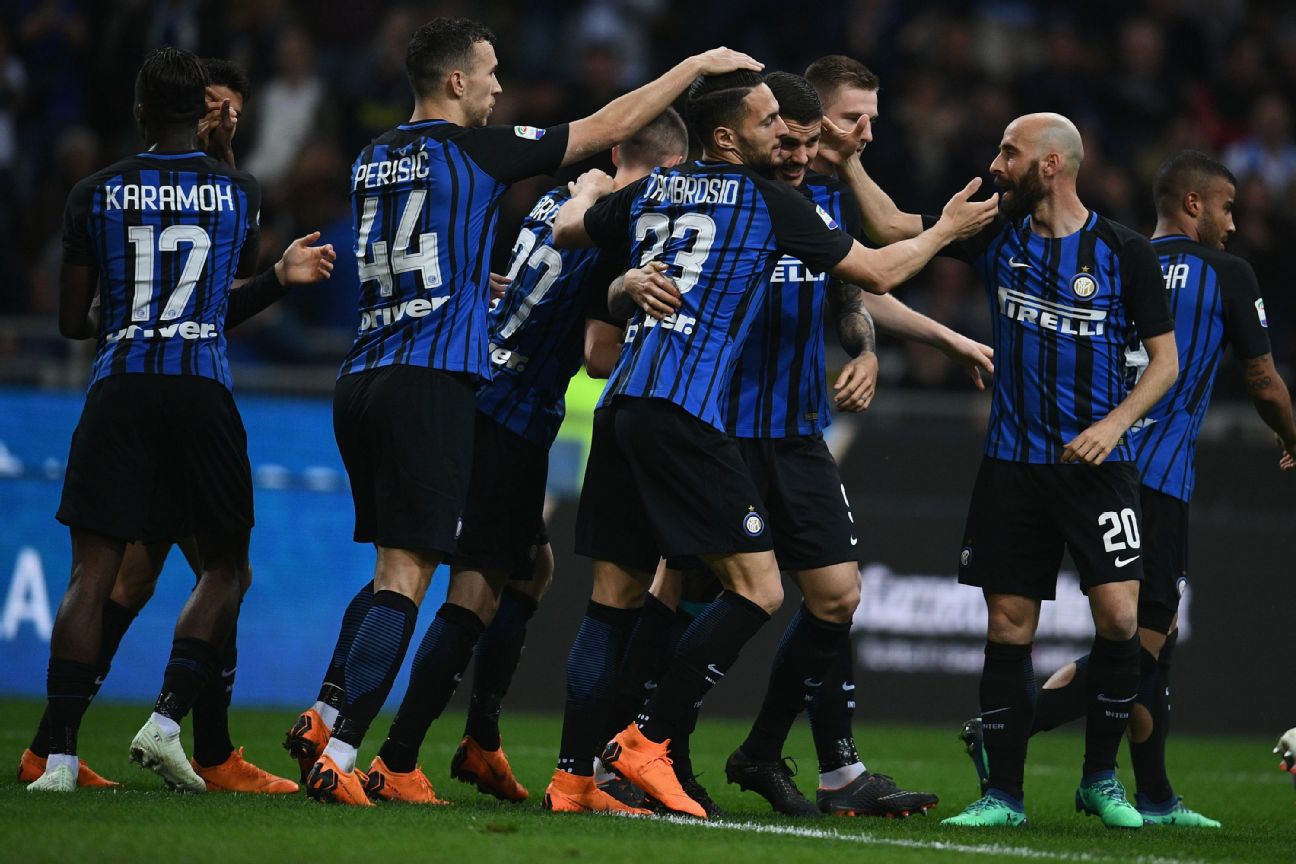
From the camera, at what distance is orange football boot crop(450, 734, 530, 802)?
6.20m

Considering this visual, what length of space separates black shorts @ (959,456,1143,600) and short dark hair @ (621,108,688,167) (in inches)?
61.9

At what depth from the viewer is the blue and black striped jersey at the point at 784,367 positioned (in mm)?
5926

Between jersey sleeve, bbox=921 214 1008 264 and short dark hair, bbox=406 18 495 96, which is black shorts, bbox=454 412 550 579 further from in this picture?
jersey sleeve, bbox=921 214 1008 264

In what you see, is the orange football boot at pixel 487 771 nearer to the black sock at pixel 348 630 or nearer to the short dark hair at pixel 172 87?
the black sock at pixel 348 630

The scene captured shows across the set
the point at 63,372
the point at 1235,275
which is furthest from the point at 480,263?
the point at 63,372

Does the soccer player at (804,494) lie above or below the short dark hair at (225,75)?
below

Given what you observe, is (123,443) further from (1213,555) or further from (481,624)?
(1213,555)

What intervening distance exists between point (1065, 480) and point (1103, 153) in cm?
917

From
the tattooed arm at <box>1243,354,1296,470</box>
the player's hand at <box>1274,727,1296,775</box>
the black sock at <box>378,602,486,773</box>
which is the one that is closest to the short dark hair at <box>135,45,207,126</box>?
the black sock at <box>378,602,486,773</box>

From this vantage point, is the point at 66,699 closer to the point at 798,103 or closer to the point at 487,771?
the point at 487,771

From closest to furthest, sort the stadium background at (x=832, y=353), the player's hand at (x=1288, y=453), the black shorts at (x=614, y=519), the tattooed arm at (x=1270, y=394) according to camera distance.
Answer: the black shorts at (x=614, y=519) → the tattooed arm at (x=1270, y=394) → the player's hand at (x=1288, y=453) → the stadium background at (x=832, y=353)

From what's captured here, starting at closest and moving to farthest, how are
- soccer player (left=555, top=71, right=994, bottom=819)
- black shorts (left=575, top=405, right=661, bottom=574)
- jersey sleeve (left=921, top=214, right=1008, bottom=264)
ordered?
soccer player (left=555, top=71, right=994, bottom=819)
black shorts (left=575, top=405, right=661, bottom=574)
jersey sleeve (left=921, top=214, right=1008, bottom=264)

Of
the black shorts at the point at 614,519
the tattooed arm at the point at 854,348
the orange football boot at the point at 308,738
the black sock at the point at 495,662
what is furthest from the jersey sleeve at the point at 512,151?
the orange football boot at the point at 308,738

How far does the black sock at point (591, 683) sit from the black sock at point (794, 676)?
1.80 feet
